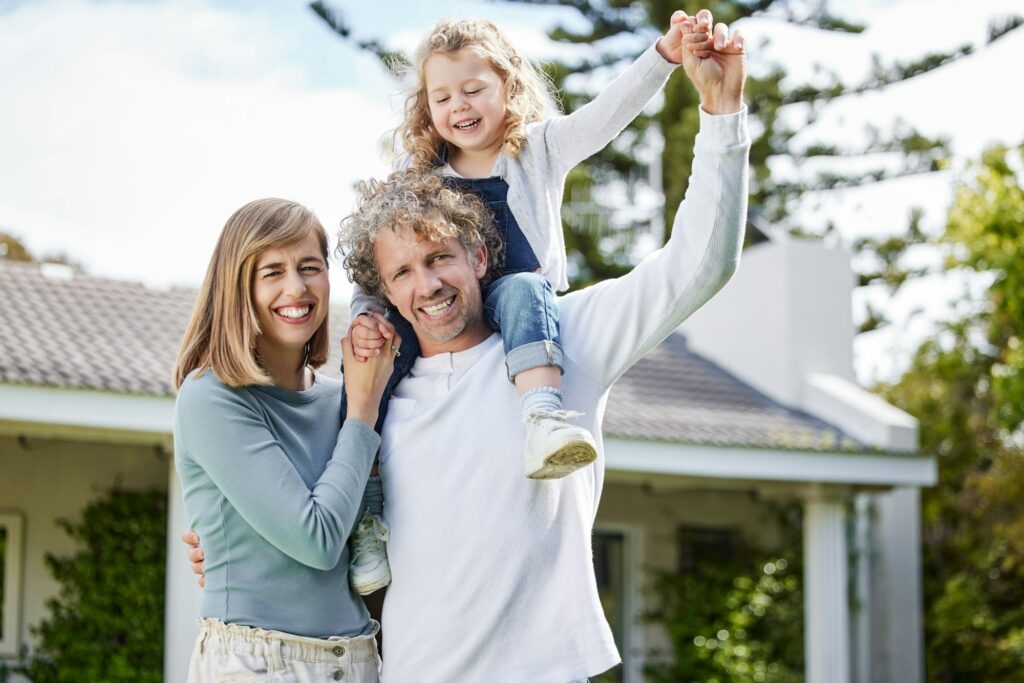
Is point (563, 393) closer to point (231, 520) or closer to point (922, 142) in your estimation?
point (231, 520)

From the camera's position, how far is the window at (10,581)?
10133 millimetres

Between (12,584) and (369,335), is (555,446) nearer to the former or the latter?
(369,335)

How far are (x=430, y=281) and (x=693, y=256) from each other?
52cm

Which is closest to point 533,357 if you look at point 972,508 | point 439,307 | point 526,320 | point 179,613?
point 526,320

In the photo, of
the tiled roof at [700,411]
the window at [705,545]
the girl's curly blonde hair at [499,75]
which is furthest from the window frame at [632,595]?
the girl's curly blonde hair at [499,75]

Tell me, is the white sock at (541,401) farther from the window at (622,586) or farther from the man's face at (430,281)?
the window at (622,586)

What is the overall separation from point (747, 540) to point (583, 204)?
809 cm

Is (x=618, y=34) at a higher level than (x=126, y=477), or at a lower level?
higher

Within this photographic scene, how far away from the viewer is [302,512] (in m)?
2.68

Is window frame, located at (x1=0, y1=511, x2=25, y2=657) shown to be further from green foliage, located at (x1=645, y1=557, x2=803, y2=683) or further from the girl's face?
the girl's face

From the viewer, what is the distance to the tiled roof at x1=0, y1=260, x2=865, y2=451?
27.3 feet

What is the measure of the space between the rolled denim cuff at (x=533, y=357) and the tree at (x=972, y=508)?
31.1 ft

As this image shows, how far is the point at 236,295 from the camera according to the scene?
2.87 m

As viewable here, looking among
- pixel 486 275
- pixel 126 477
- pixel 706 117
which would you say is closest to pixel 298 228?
pixel 486 275
